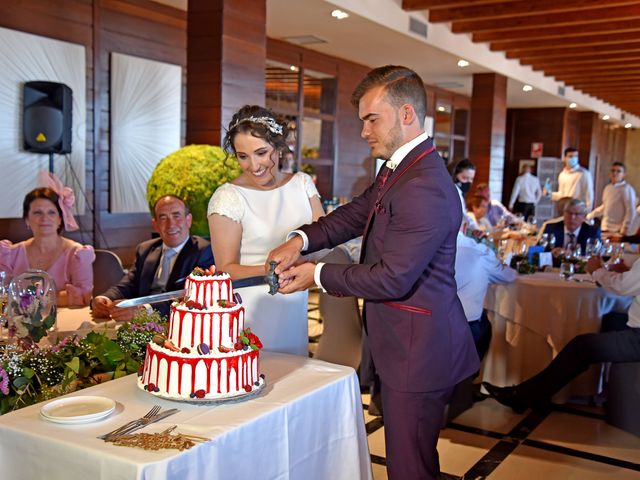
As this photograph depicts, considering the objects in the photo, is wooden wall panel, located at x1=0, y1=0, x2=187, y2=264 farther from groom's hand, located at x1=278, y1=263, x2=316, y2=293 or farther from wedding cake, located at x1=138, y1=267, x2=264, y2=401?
wedding cake, located at x1=138, y1=267, x2=264, y2=401

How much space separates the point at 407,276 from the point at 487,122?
30.6 ft

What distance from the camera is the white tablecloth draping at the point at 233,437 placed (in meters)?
1.51

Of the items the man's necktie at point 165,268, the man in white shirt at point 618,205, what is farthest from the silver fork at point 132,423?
the man in white shirt at point 618,205

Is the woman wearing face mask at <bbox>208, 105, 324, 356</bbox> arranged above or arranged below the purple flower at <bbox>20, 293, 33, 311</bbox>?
above

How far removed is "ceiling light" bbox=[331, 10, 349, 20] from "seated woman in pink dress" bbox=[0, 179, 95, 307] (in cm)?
419

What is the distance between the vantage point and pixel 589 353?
12.8 feet

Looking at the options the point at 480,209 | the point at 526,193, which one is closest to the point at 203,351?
the point at 480,209

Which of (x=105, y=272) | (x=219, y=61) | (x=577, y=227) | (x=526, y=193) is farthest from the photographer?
(x=526, y=193)

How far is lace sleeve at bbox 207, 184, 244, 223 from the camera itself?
2592 millimetres

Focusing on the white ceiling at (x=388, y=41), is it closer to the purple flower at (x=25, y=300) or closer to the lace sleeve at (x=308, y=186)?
the lace sleeve at (x=308, y=186)

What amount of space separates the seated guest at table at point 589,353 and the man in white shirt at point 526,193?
30.0 feet

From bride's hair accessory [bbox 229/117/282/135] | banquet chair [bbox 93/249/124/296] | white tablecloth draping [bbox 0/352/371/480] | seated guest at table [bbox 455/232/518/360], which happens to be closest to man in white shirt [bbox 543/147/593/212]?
seated guest at table [bbox 455/232/518/360]

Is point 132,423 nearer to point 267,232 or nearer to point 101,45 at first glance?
point 267,232

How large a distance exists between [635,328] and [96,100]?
17.0 ft
